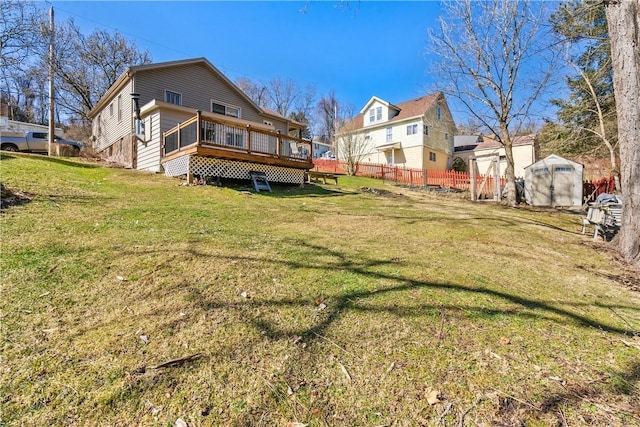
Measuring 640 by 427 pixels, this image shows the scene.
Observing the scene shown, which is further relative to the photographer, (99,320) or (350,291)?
(350,291)

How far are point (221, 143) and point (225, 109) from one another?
615 cm

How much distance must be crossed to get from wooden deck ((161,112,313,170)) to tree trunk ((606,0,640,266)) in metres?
8.53

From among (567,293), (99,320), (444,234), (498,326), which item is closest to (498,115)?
(444,234)

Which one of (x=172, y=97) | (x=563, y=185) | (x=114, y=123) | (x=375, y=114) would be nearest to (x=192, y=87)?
(x=172, y=97)

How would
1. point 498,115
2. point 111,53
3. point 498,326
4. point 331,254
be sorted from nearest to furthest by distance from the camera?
point 498,326
point 331,254
point 498,115
point 111,53

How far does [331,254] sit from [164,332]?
2428 mm

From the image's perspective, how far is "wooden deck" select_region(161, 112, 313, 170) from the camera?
9.51 meters

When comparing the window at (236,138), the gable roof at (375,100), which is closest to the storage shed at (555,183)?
the window at (236,138)

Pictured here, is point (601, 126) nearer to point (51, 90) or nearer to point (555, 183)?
point (555, 183)

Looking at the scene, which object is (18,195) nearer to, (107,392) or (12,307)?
(12,307)

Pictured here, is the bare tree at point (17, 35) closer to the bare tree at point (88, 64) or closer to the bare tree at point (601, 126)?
the bare tree at point (88, 64)

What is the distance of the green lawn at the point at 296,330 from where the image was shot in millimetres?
1854

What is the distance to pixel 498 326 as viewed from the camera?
2.77m

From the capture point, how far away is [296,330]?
8.41 feet
